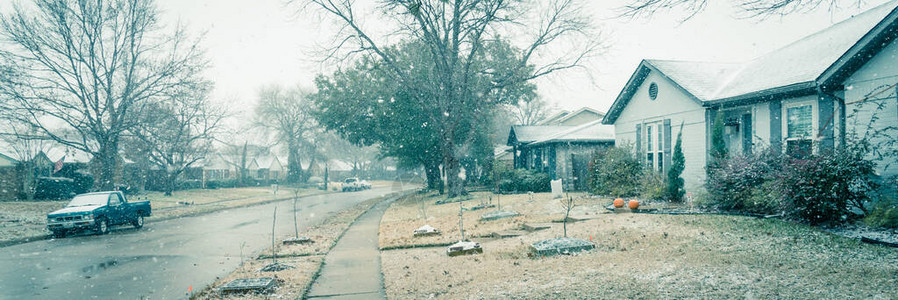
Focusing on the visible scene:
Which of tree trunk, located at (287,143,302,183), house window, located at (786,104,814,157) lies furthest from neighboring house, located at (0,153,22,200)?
house window, located at (786,104,814,157)

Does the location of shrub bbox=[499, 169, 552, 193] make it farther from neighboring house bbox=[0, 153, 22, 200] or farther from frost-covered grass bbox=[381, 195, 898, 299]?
neighboring house bbox=[0, 153, 22, 200]

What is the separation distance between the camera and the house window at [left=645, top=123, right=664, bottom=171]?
18453mm

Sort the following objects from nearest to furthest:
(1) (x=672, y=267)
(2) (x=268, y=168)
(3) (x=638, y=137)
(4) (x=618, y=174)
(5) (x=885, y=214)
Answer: (1) (x=672, y=267) < (5) (x=885, y=214) < (4) (x=618, y=174) < (3) (x=638, y=137) < (2) (x=268, y=168)

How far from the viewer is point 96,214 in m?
14.9

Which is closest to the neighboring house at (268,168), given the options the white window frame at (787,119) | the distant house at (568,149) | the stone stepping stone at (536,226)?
the distant house at (568,149)

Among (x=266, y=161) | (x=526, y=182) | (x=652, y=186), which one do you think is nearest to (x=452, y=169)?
(x=526, y=182)

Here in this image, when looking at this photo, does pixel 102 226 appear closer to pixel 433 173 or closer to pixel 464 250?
pixel 464 250

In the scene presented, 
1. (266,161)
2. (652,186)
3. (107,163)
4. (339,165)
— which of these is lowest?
(652,186)

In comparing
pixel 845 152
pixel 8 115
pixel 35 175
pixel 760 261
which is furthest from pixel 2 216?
pixel 845 152

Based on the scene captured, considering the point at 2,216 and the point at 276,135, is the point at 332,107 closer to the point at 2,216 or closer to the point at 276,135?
the point at 2,216

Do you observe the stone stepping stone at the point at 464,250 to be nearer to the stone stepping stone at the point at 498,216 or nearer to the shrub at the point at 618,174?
the stone stepping stone at the point at 498,216

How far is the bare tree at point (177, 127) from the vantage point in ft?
79.4

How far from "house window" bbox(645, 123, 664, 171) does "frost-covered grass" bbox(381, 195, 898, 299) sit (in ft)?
28.8

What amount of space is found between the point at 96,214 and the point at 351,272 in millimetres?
11362
